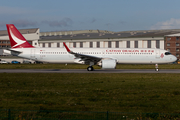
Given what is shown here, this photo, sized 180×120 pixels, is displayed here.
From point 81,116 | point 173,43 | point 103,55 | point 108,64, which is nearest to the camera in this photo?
point 81,116

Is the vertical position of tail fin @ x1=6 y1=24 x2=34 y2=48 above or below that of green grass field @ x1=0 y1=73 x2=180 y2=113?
above

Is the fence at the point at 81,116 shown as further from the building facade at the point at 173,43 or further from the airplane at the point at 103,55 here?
the building facade at the point at 173,43

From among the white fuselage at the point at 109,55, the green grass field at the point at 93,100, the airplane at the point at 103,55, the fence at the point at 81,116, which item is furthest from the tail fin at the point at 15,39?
the fence at the point at 81,116

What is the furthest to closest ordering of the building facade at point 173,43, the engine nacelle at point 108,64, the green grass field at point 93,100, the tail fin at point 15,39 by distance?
1. the building facade at point 173,43
2. the tail fin at point 15,39
3. the engine nacelle at point 108,64
4. the green grass field at point 93,100

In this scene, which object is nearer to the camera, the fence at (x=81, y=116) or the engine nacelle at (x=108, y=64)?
the fence at (x=81, y=116)

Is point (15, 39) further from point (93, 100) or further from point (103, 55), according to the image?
point (93, 100)

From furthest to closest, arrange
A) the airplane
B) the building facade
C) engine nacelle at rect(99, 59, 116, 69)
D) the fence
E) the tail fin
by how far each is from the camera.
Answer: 1. the building facade
2. the tail fin
3. the airplane
4. engine nacelle at rect(99, 59, 116, 69)
5. the fence

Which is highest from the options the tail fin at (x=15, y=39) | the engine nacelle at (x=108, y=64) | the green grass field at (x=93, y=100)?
the tail fin at (x=15, y=39)

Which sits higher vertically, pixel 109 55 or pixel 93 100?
pixel 109 55

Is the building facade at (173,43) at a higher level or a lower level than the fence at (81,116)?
higher

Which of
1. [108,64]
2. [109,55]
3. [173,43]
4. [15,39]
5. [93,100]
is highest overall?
[173,43]

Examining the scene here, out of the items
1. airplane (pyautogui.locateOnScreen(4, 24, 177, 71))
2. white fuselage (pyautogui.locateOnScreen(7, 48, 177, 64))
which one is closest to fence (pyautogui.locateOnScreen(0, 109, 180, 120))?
airplane (pyautogui.locateOnScreen(4, 24, 177, 71))

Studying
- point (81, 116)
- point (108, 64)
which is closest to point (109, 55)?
point (108, 64)

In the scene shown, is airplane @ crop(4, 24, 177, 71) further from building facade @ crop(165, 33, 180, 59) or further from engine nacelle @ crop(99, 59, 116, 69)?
building facade @ crop(165, 33, 180, 59)
